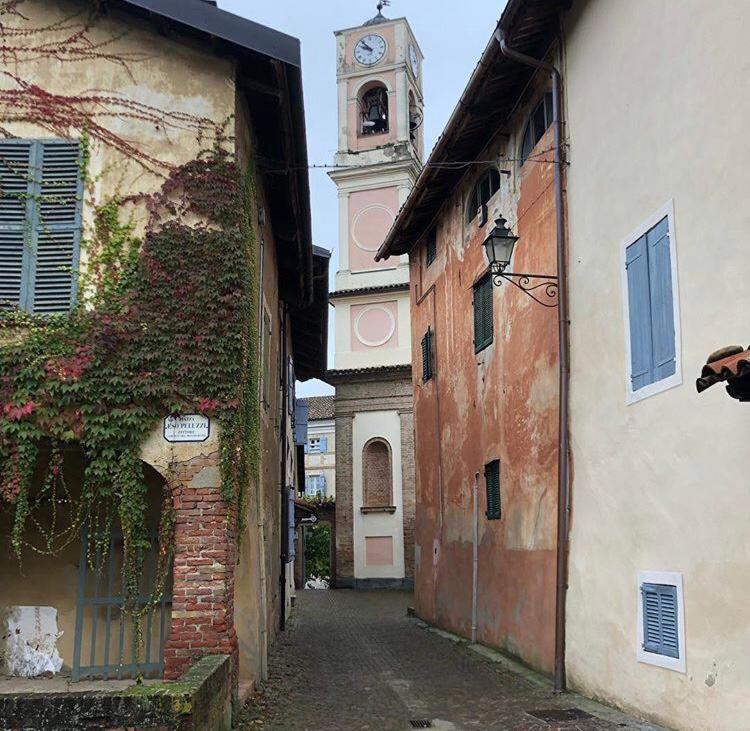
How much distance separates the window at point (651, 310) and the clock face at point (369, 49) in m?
28.4

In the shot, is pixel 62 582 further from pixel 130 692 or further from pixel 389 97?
pixel 389 97

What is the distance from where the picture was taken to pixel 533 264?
12.1 meters

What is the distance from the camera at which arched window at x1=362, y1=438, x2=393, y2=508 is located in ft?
106

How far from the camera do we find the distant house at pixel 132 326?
798 centimetres

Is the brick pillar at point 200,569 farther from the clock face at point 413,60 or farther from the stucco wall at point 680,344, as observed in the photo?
the clock face at point 413,60

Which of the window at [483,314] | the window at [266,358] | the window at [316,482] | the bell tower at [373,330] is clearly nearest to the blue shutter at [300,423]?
the bell tower at [373,330]

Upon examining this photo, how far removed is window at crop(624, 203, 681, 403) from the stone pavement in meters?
3.12

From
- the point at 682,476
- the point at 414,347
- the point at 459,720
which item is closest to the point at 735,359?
the point at 682,476

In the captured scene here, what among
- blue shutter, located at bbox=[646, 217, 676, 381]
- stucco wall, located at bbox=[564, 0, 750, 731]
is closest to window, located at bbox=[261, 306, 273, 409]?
stucco wall, located at bbox=[564, 0, 750, 731]

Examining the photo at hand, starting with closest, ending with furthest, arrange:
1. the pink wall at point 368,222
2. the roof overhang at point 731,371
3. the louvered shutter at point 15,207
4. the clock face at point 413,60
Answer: the roof overhang at point 731,371
the louvered shutter at point 15,207
the pink wall at point 368,222
the clock face at point 413,60

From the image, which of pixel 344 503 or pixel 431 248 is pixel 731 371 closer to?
pixel 431 248

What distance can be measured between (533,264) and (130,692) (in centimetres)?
807

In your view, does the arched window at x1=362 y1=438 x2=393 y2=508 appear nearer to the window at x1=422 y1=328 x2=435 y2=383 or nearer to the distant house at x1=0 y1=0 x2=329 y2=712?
the window at x1=422 y1=328 x2=435 y2=383

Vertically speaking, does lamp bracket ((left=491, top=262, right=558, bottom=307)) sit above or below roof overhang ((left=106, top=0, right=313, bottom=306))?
below
